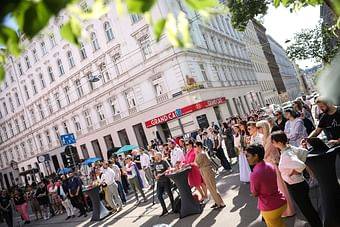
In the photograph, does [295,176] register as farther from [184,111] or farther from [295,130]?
[184,111]

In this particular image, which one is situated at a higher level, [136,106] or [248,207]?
[136,106]

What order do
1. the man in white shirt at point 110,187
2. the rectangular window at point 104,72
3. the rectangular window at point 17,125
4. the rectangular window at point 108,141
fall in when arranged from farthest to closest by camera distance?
the rectangular window at point 17,125 → the rectangular window at point 108,141 → the rectangular window at point 104,72 → the man in white shirt at point 110,187

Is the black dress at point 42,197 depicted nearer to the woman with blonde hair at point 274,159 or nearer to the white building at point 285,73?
the woman with blonde hair at point 274,159

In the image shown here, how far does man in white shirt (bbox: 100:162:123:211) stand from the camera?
13.7 meters

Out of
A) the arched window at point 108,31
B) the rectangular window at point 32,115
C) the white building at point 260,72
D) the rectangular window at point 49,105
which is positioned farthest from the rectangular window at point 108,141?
the white building at point 260,72

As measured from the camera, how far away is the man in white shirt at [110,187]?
13734mm

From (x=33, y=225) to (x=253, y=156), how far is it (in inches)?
641

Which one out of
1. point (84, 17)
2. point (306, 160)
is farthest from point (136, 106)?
point (84, 17)

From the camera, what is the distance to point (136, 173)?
13727mm

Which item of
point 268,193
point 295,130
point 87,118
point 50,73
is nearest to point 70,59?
point 50,73

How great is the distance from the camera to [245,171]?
34.3 ft

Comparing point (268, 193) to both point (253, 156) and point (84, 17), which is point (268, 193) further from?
point (84, 17)

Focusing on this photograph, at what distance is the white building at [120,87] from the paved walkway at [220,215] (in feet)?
34.8

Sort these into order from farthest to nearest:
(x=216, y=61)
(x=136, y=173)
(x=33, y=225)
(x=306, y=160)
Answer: (x=216, y=61)
(x=33, y=225)
(x=136, y=173)
(x=306, y=160)
